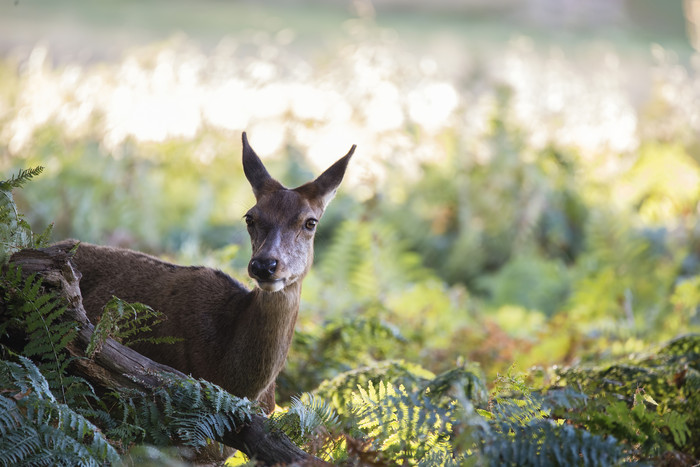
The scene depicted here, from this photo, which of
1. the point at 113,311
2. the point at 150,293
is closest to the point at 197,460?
the point at 113,311

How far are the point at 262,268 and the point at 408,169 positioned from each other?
23.8 feet

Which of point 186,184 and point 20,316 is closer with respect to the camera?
point 20,316

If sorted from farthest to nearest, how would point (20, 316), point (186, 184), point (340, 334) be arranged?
point (186, 184) → point (340, 334) → point (20, 316)

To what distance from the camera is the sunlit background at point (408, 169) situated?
7.98 metres

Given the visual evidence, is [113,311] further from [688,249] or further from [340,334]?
[688,249]

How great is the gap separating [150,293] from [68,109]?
5.96 m

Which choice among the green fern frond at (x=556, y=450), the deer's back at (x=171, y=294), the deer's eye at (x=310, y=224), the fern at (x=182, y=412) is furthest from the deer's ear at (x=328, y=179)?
the green fern frond at (x=556, y=450)

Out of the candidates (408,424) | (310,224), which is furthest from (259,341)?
(408,424)

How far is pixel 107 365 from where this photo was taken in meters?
3.12

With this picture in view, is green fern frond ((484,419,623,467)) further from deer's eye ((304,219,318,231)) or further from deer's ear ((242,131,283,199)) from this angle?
deer's ear ((242,131,283,199))

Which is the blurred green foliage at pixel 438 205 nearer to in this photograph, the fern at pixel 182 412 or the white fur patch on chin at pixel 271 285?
the white fur patch on chin at pixel 271 285

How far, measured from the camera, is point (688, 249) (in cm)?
892

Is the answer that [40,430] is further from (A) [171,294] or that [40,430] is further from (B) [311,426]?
(A) [171,294]

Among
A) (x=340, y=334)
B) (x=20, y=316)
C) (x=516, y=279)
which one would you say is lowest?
(x=20, y=316)
